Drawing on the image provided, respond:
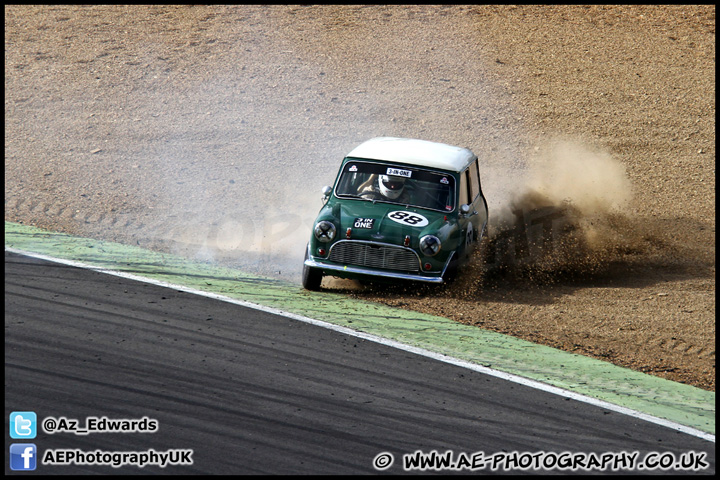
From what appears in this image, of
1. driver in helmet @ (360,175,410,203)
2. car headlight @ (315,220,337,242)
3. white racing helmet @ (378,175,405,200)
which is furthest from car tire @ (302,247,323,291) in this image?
white racing helmet @ (378,175,405,200)

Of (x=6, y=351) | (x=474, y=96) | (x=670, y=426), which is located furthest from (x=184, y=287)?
(x=474, y=96)

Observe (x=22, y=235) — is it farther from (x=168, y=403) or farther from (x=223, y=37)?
(x=223, y=37)

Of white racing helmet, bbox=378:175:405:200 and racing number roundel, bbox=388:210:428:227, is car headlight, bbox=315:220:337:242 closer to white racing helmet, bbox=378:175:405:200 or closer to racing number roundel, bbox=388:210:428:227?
racing number roundel, bbox=388:210:428:227

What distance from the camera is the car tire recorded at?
977 cm

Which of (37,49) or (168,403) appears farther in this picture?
(37,49)

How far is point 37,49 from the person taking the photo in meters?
21.0

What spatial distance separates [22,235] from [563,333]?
25.7 ft

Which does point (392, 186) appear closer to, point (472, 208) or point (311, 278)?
point (472, 208)

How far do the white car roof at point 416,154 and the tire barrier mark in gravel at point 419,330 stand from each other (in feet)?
6.65

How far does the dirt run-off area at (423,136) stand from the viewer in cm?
1008

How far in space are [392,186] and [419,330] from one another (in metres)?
2.27

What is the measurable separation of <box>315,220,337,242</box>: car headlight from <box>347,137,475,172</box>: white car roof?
1265 mm

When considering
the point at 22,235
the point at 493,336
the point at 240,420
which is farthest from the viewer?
the point at 22,235

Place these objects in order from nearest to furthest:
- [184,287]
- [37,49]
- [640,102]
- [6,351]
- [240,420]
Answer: [240,420]
[6,351]
[184,287]
[640,102]
[37,49]
